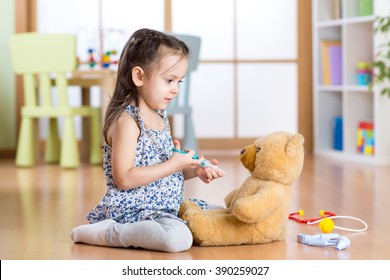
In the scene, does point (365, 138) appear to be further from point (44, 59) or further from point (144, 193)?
point (144, 193)

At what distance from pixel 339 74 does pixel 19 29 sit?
206cm

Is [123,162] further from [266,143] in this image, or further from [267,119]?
[267,119]

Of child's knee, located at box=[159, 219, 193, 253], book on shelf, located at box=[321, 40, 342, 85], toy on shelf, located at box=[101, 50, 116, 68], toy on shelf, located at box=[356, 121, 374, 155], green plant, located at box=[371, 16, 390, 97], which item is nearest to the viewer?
child's knee, located at box=[159, 219, 193, 253]

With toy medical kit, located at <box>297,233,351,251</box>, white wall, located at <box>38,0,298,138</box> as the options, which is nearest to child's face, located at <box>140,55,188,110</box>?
toy medical kit, located at <box>297,233,351,251</box>

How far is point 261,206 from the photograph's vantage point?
217 centimetres

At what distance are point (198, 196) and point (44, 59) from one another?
1.73 m

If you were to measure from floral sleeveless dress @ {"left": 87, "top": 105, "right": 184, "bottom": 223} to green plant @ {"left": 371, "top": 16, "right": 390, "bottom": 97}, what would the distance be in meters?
2.22

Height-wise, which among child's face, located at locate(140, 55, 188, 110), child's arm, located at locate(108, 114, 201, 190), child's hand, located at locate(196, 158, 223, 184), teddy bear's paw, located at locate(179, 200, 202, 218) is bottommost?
teddy bear's paw, located at locate(179, 200, 202, 218)

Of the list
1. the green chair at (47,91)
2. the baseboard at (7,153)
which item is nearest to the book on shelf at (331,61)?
the green chair at (47,91)

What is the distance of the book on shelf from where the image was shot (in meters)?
5.22

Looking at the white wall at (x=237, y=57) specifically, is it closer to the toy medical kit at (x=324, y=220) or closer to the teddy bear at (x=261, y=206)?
the toy medical kit at (x=324, y=220)

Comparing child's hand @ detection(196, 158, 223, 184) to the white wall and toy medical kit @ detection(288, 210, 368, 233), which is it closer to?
toy medical kit @ detection(288, 210, 368, 233)

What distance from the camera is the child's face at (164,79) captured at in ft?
7.55

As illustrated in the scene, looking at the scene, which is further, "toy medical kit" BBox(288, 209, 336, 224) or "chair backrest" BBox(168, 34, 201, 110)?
"chair backrest" BBox(168, 34, 201, 110)
